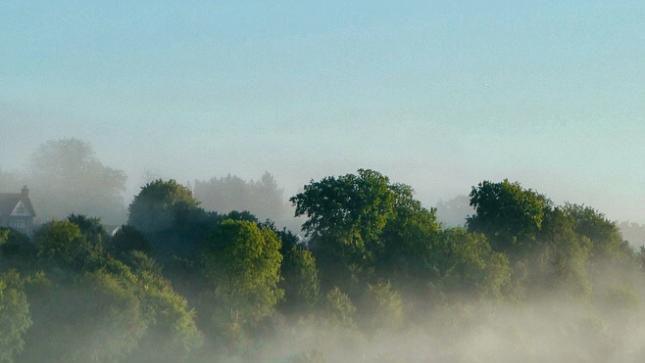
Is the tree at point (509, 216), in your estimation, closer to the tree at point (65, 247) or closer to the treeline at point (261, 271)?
the treeline at point (261, 271)

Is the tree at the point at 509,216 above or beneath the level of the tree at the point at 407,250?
above

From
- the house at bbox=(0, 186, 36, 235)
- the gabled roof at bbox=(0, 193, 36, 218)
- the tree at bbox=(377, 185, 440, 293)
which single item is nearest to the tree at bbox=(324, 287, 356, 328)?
the tree at bbox=(377, 185, 440, 293)

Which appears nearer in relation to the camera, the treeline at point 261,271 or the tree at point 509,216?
the treeline at point 261,271

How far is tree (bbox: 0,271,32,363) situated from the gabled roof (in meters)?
85.5

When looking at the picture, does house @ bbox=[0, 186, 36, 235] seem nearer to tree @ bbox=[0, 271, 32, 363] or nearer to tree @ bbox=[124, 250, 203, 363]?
tree @ bbox=[124, 250, 203, 363]

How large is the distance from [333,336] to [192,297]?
10.8 m

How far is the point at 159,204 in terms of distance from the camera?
9312 cm

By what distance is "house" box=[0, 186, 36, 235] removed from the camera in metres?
138

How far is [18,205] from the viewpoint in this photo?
14175 centimetres

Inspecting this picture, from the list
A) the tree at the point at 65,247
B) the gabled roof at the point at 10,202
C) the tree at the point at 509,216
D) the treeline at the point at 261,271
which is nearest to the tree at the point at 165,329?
the treeline at the point at 261,271

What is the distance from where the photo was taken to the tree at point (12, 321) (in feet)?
180

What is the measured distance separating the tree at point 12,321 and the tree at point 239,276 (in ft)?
46.6

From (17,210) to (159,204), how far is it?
56.7 m

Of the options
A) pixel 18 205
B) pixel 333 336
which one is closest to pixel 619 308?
pixel 333 336
